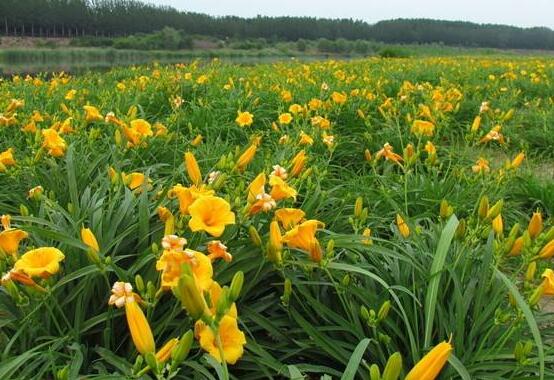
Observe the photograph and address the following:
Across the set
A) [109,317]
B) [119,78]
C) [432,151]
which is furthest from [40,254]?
[119,78]

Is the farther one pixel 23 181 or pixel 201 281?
pixel 23 181

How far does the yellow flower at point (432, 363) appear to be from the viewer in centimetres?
86

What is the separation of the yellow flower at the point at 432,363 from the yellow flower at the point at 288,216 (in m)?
0.71

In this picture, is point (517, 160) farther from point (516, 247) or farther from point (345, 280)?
point (345, 280)

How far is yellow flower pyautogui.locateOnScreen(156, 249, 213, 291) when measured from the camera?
1.00m

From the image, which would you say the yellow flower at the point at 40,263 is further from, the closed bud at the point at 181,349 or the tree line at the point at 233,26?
the tree line at the point at 233,26

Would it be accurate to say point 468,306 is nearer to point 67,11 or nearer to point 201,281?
point 201,281

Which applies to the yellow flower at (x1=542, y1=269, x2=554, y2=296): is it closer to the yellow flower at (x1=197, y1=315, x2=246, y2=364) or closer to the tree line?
the yellow flower at (x1=197, y1=315, x2=246, y2=364)

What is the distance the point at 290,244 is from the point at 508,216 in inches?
72.7

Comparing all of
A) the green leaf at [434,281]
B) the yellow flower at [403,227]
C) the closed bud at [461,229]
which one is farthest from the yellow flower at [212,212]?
the yellow flower at [403,227]

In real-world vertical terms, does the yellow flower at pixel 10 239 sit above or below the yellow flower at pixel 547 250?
below

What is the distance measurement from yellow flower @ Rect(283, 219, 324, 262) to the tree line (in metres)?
75.9

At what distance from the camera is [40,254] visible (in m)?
1.26

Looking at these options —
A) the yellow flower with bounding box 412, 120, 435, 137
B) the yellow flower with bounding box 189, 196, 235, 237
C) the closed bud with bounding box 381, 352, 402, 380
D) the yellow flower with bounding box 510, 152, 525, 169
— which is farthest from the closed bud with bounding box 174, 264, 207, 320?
the yellow flower with bounding box 412, 120, 435, 137
